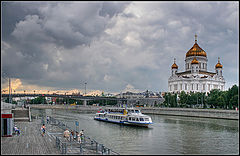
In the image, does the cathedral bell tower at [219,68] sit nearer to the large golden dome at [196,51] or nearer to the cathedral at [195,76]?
the cathedral at [195,76]

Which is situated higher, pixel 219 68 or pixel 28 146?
pixel 219 68

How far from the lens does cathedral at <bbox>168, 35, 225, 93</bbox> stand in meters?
157

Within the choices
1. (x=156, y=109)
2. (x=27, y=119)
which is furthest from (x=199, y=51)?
(x=27, y=119)

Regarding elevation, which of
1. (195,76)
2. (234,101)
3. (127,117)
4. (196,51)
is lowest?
(127,117)

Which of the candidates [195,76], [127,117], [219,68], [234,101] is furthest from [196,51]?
[127,117]

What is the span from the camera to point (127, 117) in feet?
203

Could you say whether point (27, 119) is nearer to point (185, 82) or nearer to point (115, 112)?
point (115, 112)

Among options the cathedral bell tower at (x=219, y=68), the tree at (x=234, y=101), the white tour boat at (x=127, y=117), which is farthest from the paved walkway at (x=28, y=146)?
the cathedral bell tower at (x=219, y=68)

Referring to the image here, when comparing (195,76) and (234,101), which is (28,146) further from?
(195,76)

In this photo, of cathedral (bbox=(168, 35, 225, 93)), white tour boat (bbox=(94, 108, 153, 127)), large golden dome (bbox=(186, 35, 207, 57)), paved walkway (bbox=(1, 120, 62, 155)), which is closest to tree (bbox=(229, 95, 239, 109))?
white tour boat (bbox=(94, 108, 153, 127))

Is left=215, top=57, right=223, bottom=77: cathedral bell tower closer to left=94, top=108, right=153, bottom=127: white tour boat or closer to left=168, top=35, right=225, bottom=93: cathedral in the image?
left=168, top=35, right=225, bottom=93: cathedral

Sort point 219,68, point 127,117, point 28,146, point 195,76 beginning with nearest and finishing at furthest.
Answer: point 28,146 → point 127,117 → point 195,76 → point 219,68

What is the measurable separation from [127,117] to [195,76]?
104 metres

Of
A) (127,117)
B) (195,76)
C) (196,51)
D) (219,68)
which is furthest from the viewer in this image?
(219,68)
